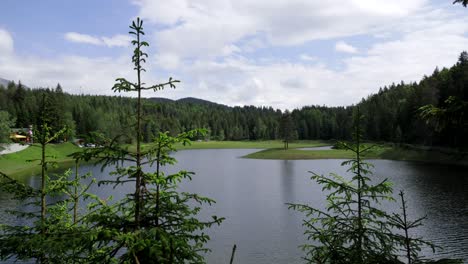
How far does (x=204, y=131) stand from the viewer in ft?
24.2

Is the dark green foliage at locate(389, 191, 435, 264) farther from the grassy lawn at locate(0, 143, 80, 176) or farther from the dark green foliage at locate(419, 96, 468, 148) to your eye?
the grassy lawn at locate(0, 143, 80, 176)

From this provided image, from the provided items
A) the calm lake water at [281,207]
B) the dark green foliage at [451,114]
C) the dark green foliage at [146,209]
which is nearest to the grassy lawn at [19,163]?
the calm lake water at [281,207]

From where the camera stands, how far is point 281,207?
132ft

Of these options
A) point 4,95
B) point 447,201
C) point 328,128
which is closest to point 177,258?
point 447,201

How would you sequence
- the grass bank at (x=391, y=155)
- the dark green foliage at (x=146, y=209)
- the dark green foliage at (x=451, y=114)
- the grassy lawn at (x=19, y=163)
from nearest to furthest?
the dark green foliage at (x=146, y=209), the dark green foliage at (x=451, y=114), the grassy lawn at (x=19, y=163), the grass bank at (x=391, y=155)

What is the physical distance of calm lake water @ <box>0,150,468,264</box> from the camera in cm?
2719

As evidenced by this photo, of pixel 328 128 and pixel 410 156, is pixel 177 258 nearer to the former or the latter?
pixel 410 156

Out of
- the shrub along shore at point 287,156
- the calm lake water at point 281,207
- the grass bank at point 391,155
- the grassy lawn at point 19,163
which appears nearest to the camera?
the calm lake water at point 281,207

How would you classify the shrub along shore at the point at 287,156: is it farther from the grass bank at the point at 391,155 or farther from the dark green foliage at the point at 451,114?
the dark green foliage at the point at 451,114

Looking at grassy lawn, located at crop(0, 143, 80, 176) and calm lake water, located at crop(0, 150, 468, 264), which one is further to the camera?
grassy lawn, located at crop(0, 143, 80, 176)

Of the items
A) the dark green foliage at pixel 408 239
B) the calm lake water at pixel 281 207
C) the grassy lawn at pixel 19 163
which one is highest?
the dark green foliage at pixel 408 239

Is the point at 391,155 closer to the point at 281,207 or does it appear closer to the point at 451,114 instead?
the point at 281,207

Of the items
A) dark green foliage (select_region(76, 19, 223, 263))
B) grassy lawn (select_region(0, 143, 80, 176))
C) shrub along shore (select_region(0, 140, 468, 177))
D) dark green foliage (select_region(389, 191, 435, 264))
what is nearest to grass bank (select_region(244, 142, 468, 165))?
shrub along shore (select_region(0, 140, 468, 177))

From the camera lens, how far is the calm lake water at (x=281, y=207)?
89.2 ft
